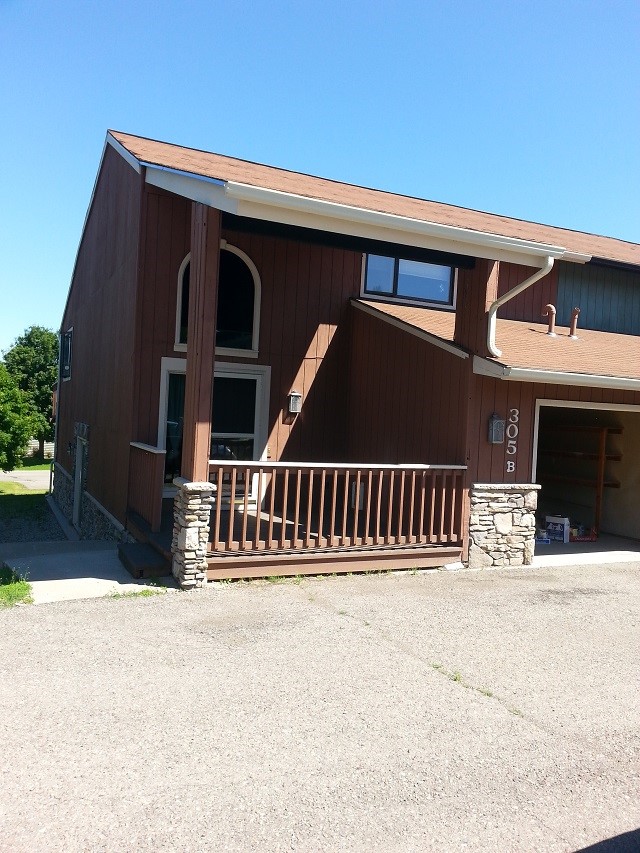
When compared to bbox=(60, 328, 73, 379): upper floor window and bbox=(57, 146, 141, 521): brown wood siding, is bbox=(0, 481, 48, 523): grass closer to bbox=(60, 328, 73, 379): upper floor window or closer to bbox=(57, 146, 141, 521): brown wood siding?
bbox=(57, 146, 141, 521): brown wood siding

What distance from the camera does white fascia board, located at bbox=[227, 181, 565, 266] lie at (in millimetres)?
6328

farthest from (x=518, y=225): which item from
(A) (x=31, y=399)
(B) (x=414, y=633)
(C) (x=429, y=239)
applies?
(A) (x=31, y=399)

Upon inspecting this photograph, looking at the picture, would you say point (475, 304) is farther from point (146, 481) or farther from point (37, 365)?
point (37, 365)

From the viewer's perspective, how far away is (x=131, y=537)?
884 centimetres

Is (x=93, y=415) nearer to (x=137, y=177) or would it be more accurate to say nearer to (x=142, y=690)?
(x=137, y=177)

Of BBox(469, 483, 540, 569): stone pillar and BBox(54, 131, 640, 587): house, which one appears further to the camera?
BBox(469, 483, 540, 569): stone pillar

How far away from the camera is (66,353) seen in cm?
1747

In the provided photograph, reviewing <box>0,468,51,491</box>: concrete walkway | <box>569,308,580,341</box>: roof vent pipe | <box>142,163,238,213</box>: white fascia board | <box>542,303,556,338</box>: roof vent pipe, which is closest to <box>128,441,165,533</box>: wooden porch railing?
<box>142,163,238,213</box>: white fascia board

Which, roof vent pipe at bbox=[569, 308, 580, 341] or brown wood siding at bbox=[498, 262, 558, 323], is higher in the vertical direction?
brown wood siding at bbox=[498, 262, 558, 323]

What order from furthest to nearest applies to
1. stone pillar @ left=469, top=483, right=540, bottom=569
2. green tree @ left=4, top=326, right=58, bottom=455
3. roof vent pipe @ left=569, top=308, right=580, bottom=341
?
green tree @ left=4, top=326, right=58, bottom=455, roof vent pipe @ left=569, top=308, right=580, bottom=341, stone pillar @ left=469, top=483, right=540, bottom=569

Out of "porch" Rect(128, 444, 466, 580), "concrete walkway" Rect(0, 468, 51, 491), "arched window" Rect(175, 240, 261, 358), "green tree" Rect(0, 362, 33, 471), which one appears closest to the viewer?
"porch" Rect(128, 444, 466, 580)

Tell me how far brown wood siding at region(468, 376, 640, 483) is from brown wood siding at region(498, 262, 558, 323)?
8.65 ft

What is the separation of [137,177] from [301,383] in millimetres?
3686

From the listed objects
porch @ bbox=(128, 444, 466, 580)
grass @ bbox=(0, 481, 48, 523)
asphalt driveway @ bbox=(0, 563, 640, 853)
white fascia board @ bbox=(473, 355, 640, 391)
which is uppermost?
white fascia board @ bbox=(473, 355, 640, 391)
